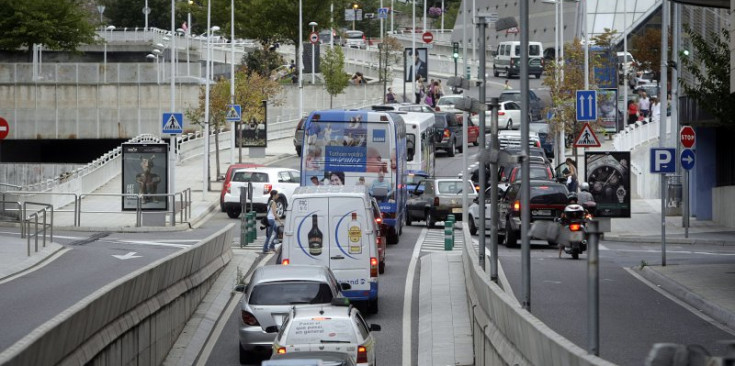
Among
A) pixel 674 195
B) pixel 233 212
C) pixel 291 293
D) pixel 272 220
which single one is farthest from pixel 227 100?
pixel 291 293

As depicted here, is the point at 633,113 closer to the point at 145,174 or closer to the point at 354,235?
the point at 145,174

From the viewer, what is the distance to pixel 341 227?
23.3m

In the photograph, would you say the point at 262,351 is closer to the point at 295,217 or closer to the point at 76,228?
the point at 295,217

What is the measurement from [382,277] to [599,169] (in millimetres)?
11509

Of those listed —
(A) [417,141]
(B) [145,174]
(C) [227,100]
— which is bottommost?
(B) [145,174]

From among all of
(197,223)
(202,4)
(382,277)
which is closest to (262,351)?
(382,277)

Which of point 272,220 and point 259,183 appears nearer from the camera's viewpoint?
point 272,220

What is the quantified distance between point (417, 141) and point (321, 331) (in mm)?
33053

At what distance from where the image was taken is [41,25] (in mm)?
82312

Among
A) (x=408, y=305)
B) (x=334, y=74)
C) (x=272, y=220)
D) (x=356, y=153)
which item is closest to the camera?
(x=408, y=305)

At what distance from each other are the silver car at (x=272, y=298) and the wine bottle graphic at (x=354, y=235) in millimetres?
3623

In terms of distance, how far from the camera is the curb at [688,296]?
21734 millimetres

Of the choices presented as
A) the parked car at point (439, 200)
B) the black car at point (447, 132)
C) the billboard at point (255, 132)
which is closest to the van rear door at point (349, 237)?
the parked car at point (439, 200)

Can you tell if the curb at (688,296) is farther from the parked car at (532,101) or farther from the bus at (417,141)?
the parked car at (532,101)
